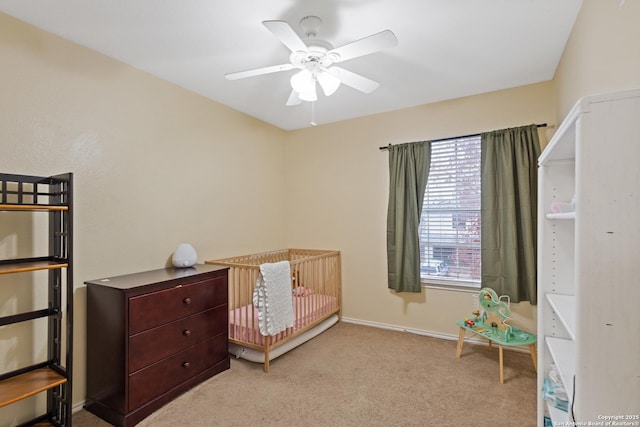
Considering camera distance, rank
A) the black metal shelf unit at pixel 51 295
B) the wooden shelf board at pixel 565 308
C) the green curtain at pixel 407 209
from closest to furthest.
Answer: the wooden shelf board at pixel 565 308, the black metal shelf unit at pixel 51 295, the green curtain at pixel 407 209

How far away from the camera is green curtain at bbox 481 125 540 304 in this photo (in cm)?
269

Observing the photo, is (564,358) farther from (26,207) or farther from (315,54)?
(26,207)

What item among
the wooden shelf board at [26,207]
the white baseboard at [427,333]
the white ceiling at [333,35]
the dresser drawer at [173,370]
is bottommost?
the white baseboard at [427,333]

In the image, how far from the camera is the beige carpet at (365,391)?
6.31 feet

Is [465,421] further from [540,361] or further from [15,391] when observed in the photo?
[15,391]

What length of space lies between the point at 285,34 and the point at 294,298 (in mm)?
2367

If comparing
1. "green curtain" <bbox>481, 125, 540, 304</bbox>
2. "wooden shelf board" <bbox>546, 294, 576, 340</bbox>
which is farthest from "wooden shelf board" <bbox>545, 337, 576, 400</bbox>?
"green curtain" <bbox>481, 125, 540, 304</bbox>

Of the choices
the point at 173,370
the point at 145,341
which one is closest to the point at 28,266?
the point at 145,341

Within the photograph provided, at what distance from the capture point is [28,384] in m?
1.65

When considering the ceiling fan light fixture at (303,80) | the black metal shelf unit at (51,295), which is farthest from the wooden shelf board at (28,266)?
the ceiling fan light fixture at (303,80)

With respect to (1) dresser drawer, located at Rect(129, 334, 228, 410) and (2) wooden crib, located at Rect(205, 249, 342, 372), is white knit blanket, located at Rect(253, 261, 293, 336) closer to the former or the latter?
(2) wooden crib, located at Rect(205, 249, 342, 372)

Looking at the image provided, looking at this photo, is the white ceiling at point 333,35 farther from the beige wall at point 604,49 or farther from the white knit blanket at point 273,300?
the white knit blanket at point 273,300

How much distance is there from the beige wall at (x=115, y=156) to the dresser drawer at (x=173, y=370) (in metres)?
0.48

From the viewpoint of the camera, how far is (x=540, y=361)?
159 centimetres
